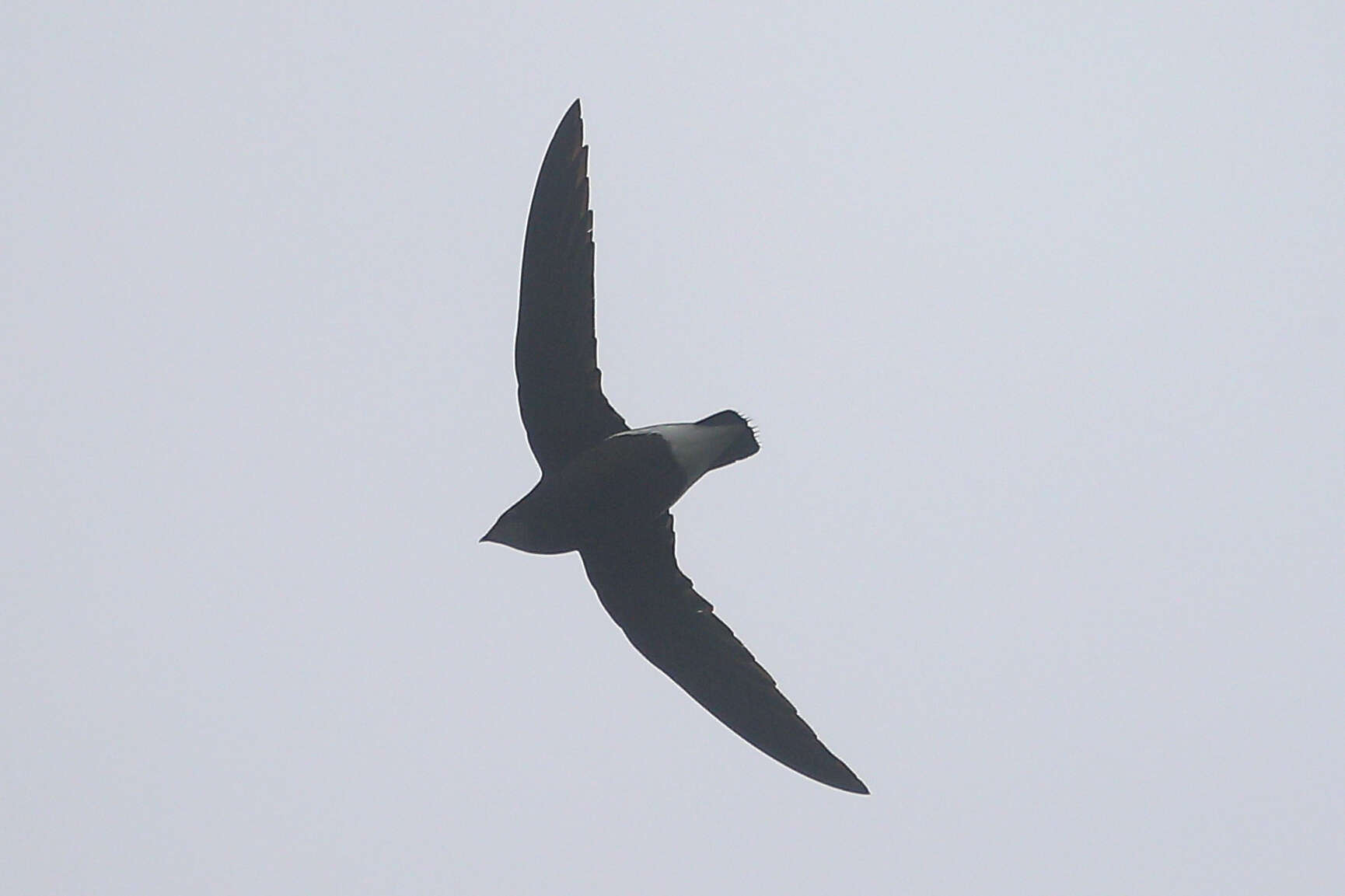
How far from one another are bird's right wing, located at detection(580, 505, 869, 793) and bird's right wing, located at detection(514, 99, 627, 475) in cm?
68

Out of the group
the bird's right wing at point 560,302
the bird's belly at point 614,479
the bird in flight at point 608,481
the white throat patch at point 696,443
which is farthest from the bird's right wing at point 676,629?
the bird's right wing at point 560,302

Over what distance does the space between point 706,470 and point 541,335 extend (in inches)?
38.8

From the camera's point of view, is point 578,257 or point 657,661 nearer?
point 578,257

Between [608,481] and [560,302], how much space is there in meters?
0.85

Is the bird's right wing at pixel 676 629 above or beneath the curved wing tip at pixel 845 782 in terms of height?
above

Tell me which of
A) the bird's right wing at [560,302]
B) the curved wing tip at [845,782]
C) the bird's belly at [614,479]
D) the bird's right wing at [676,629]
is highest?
the bird's right wing at [560,302]

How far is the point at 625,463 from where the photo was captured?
6.76 meters

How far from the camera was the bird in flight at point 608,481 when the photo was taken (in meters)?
6.71

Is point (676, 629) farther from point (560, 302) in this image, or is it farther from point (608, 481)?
point (560, 302)

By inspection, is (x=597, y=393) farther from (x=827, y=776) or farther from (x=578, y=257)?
(x=827, y=776)

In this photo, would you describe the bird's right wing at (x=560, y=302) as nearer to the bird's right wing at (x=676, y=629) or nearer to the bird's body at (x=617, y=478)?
the bird's body at (x=617, y=478)

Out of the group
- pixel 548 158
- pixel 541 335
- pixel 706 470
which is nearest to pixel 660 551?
pixel 706 470

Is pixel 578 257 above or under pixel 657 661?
above

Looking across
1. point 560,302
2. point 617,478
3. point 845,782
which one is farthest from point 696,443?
point 845,782
